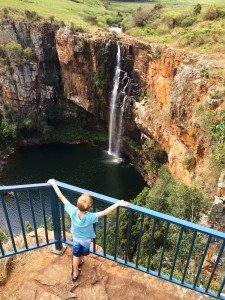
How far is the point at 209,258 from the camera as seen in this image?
11.3 m

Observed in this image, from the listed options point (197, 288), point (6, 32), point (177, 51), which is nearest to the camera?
point (197, 288)

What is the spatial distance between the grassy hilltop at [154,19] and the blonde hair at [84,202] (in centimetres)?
2144

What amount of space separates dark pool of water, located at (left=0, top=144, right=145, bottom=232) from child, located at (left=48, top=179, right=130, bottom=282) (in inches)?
829

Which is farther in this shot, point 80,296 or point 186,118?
point 186,118

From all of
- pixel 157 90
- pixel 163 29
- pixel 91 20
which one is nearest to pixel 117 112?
pixel 157 90

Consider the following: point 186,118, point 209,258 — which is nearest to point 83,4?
point 186,118

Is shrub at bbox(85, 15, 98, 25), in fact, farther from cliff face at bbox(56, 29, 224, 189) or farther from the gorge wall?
cliff face at bbox(56, 29, 224, 189)

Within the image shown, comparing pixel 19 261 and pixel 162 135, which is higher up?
pixel 19 261

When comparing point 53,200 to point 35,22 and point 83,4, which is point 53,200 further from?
point 83,4

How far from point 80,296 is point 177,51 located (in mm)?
22505

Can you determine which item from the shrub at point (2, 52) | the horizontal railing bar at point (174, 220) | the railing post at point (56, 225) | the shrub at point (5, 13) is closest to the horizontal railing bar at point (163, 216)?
the horizontal railing bar at point (174, 220)

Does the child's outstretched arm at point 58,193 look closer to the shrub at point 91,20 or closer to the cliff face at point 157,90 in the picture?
the cliff face at point 157,90

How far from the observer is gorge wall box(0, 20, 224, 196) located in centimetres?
2131

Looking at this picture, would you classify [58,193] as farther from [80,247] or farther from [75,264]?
[75,264]
